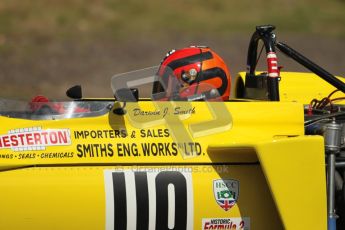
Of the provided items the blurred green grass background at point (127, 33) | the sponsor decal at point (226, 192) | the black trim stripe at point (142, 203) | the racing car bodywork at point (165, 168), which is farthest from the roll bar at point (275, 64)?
the blurred green grass background at point (127, 33)

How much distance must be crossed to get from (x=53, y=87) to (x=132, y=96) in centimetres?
892

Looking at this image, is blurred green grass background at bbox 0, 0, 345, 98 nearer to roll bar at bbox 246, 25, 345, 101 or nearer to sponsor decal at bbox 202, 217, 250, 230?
roll bar at bbox 246, 25, 345, 101

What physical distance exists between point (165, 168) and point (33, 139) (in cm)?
84

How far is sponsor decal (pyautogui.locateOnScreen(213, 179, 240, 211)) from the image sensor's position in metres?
4.48

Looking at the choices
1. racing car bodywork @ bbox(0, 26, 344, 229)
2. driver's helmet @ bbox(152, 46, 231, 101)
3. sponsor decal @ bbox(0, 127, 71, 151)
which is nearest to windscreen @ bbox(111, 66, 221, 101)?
driver's helmet @ bbox(152, 46, 231, 101)

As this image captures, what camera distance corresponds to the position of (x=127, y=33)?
55.6 feet

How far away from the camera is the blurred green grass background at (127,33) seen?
47.2 feet

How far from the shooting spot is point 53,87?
13.4m

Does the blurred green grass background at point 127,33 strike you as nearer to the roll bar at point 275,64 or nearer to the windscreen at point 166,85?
the windscreen at point 166,85

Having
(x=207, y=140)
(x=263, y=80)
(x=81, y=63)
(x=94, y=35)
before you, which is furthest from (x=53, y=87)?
(x=207, y=140)

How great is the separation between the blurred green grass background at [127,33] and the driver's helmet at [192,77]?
7.36 metres

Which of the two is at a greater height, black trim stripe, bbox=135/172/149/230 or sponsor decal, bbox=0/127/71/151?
sponsor decal, bbox=0/127/71/151

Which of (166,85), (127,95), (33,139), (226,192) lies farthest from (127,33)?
(226,192)

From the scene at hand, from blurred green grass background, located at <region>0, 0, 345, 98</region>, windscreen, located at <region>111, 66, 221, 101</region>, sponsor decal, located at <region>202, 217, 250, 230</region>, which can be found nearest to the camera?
sponsor decal, located at <region>202, 217, 250, 230</region>
